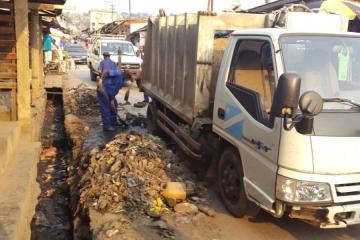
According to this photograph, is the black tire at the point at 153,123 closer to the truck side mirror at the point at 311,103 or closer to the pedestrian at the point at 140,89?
the pedestrian at the point at 140,89

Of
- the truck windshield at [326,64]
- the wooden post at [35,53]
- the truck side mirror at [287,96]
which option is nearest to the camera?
the truck side mirror at [287,96]

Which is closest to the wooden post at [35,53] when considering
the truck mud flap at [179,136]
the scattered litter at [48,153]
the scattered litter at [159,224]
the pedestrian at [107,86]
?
the scattered litter at [48,153]

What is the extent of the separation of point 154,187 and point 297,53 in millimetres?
2306

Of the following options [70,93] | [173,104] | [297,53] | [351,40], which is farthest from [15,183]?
[70,93]

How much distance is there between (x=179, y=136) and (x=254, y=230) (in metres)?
2.68

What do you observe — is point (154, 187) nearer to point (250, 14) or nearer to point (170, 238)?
point (170, 238)

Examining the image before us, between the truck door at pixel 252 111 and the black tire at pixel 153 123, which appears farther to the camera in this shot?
the black tire at pixel 153 123

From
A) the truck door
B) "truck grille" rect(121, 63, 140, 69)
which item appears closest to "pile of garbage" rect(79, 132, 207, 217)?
the truck door

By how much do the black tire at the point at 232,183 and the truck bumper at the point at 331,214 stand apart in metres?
0.79

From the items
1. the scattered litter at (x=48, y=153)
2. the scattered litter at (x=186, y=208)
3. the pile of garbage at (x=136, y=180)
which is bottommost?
the scattered litter at (x=48, y=153)

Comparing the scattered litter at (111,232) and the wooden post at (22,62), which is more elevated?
the wooden post at (22,62)

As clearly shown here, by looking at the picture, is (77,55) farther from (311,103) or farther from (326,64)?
(311,103)

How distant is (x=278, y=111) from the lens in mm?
3377

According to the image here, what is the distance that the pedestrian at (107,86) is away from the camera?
29.7 ft
